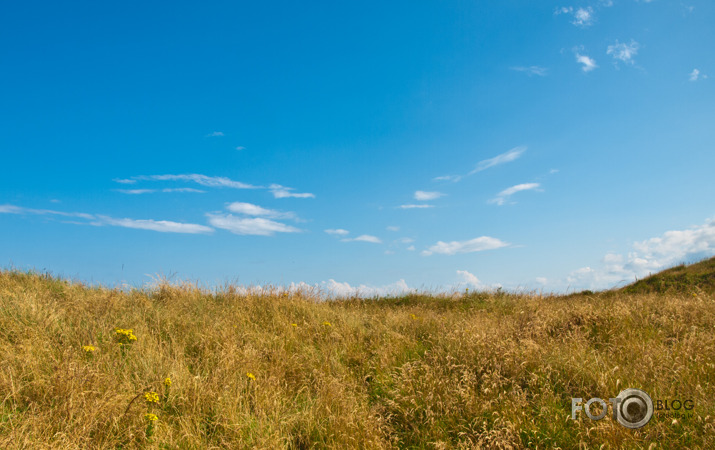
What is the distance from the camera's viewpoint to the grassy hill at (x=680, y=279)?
48.6 ft

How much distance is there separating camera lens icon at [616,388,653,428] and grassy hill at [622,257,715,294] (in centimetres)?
1282

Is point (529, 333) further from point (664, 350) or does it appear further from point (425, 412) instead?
point (425, 412)

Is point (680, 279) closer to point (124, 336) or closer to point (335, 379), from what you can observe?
point (335, 379)

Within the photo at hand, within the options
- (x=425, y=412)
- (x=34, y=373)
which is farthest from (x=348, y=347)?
(x=34, y=373)

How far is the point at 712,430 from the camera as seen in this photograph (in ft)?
10.9

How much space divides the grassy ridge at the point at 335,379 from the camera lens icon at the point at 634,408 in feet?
0.43

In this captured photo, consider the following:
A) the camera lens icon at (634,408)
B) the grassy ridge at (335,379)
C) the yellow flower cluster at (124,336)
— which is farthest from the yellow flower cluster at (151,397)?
the camera lens icon at (634,408)

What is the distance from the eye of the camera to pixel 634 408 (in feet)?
12.9

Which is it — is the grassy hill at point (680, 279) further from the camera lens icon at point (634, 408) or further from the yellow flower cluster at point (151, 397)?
the yellow flower cluster at point (151, 397)

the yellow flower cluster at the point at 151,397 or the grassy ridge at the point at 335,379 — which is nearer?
the grassy ridge at the point at 335,379

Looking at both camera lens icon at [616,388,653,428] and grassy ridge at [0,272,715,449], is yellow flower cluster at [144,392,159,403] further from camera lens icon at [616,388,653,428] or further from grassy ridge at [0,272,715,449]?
camera lens icon at [616,388,653,428]

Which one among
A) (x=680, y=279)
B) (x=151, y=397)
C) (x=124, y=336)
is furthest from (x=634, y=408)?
(x=680, y=279)

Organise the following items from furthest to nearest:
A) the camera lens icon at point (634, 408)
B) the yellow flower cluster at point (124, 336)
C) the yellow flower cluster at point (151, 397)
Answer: the yellow flower cluster at point (124, 336), the yellow flower cluster at point (151, 397), the camera lens icon at point (634, 408)

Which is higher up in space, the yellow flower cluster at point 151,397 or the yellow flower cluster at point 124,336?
the yellow flower cluster at point 124,336
